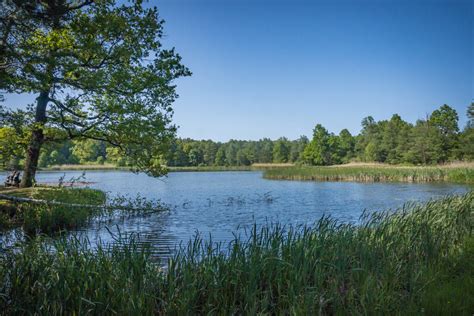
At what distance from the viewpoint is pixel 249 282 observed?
476cm

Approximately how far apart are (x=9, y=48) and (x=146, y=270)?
14.8 ft

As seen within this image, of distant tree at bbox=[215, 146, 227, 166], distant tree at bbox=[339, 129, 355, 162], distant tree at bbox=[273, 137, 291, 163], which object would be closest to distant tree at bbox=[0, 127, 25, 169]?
distant tree at bbox=[339, 129, 355, 162]

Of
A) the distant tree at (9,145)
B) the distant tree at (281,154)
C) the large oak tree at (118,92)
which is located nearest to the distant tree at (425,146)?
the distant tree at (281,154)

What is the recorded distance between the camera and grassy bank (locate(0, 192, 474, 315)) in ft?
14.6

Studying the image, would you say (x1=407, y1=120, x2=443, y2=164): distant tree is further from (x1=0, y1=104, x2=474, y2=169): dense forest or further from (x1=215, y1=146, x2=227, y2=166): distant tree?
(x1=215, y1=146, x2=227, y2=166): distant tree

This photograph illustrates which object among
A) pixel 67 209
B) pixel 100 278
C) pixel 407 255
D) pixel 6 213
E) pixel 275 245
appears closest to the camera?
pixel 100 278

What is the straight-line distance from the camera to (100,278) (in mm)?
4824

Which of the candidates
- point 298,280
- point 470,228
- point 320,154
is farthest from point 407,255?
point 320,154

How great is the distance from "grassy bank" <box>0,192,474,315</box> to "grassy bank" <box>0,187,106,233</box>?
6.84 m

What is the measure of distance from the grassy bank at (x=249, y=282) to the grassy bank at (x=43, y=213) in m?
6.84

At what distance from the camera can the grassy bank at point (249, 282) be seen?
4.44 meters

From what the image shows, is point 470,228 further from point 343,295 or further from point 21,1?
point 21,1

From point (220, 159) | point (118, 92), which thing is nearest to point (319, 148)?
point (220, 159)

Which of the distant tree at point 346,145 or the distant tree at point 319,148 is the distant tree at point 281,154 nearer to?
the distant tree at point 346,145
